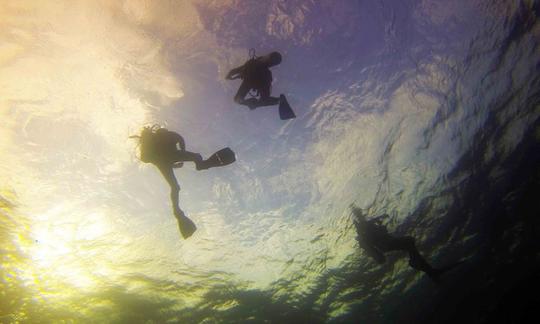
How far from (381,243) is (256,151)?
641 cm

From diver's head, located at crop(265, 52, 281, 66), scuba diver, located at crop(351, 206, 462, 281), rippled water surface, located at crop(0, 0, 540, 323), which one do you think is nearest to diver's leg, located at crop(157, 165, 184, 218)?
diver's head, located at crop(265, 52, 281, 66)

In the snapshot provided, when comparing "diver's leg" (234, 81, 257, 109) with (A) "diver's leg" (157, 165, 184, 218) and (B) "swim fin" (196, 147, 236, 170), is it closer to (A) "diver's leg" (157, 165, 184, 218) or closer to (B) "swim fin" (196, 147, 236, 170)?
(B) "swim fin" (196, 147, 236, 170)

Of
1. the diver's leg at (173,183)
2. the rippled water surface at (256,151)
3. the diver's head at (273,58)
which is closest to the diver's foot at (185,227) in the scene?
the diver's leg at (173,183)

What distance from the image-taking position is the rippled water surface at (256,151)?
965 cm

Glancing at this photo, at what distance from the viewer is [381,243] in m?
13.9

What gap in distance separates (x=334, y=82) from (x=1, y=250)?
15.2 meters

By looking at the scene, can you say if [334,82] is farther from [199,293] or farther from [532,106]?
[199,293]

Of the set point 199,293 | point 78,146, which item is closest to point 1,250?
point 78,146

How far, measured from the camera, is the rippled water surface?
9.65 metres

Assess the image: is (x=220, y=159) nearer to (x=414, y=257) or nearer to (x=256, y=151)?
(x=256, y=151)

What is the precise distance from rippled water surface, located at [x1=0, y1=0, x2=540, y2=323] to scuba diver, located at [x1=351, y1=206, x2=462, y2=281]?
972 millimetres

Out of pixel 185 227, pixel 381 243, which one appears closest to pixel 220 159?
pixel 185 227

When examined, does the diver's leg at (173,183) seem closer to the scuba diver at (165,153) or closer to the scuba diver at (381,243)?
the scuba diver at (165,153)

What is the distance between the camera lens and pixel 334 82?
11.2m
